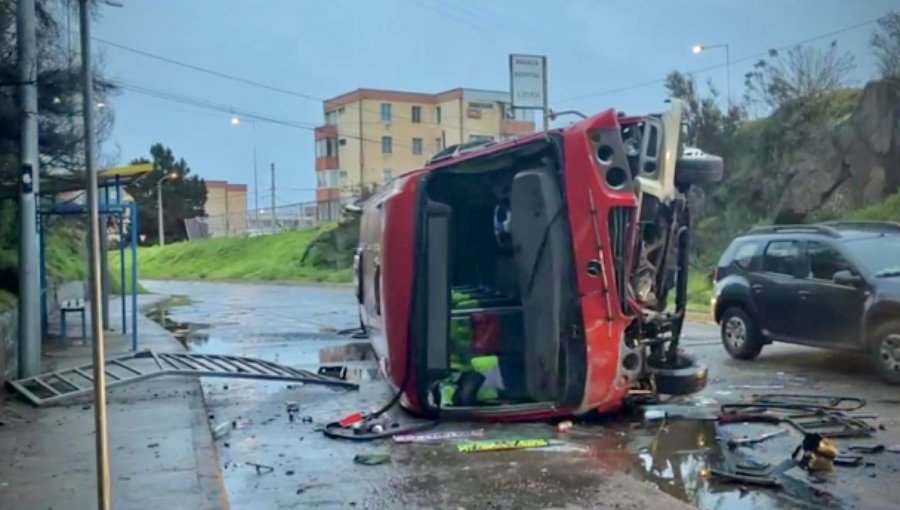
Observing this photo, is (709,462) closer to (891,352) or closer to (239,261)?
(891,352)

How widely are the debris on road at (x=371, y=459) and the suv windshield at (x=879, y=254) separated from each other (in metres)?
6.52

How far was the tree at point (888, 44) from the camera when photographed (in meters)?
25.0

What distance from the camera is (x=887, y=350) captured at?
10.4 metres

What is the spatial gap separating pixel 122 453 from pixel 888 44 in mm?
24404

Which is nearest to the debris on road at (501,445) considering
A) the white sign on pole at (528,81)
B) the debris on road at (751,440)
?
the debris on road at (751,440)

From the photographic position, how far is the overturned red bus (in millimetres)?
7977

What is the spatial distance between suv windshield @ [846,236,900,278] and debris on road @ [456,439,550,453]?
533 centimetres

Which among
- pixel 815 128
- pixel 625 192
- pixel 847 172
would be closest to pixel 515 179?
pixel 625 192

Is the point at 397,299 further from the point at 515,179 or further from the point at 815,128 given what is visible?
the point at 815,128

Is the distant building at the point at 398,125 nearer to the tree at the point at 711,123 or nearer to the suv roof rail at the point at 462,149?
the tree at the point at 711,123

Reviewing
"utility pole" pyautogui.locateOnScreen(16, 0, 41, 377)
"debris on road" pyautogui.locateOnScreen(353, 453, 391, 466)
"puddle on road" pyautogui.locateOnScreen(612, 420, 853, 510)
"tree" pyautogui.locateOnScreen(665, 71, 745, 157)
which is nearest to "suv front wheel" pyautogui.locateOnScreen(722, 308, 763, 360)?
"puddle on road" pyautogui.locateOnScreen(612, 420, 853, 510)

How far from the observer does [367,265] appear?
11.7 m

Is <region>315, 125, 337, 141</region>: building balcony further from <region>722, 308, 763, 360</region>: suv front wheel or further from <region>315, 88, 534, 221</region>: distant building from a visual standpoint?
<region>722, 308, 763, 360</region>: suv front wheel

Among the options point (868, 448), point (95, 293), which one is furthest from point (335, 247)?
point (95, 293)
